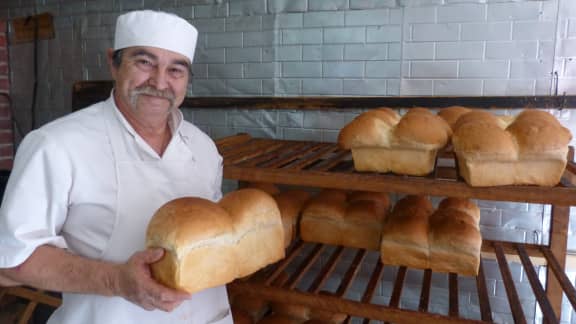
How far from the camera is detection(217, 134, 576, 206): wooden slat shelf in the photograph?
1.17m

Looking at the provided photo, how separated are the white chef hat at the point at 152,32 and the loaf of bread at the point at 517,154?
0.94 m

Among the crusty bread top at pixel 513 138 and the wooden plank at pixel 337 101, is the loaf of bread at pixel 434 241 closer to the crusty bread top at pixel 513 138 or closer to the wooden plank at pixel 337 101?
the crusty bread top at pixel 513 138

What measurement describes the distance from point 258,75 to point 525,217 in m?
1.56

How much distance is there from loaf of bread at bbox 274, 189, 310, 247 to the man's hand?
29.3 inches

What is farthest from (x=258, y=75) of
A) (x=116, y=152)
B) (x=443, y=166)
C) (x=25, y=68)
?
(x=25, y=68)

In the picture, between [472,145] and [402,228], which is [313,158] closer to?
[402,228]

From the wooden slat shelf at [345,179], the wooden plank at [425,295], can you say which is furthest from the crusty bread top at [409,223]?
the wooden slat shelf at [345,179]

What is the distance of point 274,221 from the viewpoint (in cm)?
143

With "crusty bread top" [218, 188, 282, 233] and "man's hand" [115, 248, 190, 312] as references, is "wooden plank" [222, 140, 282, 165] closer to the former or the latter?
"crusty bread top" [218, 188, 282, 233]

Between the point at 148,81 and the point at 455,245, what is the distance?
118 centimetres

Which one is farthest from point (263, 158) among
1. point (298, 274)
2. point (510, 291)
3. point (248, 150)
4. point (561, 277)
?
point (561, 277)

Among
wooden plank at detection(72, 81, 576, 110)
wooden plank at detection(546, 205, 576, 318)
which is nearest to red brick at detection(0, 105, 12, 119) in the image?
wooden plank at detection(72, 81, 576, 110)

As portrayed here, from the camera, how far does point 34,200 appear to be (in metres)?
1.14

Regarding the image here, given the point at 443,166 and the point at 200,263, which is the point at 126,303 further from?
the point at 443,166
